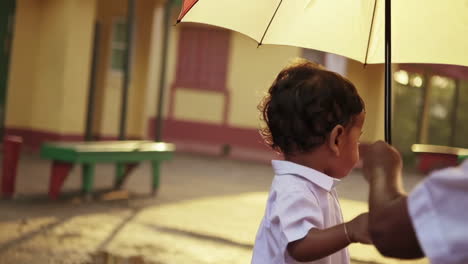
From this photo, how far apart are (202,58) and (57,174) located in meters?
11.1

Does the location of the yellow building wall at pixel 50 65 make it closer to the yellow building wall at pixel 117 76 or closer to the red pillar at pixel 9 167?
the yellow building wall at pixel 117 76

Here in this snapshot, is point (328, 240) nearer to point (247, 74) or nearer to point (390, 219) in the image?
point (390, 219)

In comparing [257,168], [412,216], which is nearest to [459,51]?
[412,216]

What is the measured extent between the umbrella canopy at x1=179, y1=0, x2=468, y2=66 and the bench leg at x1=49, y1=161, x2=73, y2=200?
5.05 meters

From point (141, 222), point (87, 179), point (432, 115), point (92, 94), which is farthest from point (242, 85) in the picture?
point (141, 222)

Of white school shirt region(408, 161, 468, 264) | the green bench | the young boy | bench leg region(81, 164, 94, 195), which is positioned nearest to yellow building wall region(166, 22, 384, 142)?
the green bench

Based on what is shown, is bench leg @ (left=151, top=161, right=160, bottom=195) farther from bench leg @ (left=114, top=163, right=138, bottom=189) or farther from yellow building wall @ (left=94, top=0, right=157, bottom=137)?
yellow building wall @ (left=94, top=0, right=157, bottom=137)

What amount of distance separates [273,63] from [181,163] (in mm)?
4219

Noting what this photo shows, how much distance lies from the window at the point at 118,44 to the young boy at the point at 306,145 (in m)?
13.7

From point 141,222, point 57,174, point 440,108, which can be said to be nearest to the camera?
point 141,222

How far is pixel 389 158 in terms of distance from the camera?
149cm

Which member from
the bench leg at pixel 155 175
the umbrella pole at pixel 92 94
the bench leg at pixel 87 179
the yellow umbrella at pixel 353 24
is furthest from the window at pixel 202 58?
the yellow umbrella at pixel 353 24

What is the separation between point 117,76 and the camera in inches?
608

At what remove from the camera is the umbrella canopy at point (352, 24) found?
2848 millimetres
